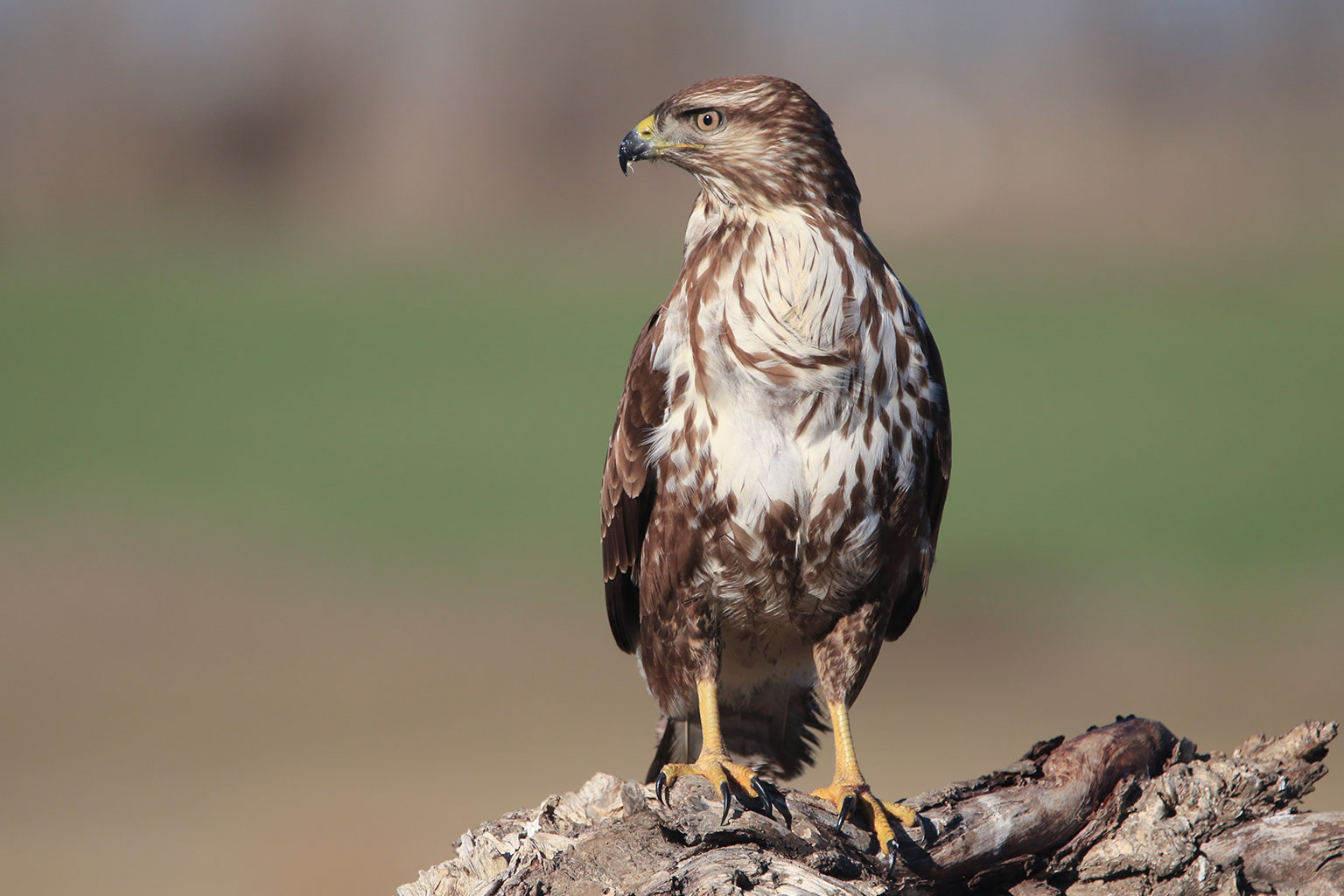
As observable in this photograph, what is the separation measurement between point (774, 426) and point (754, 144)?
0.96 m

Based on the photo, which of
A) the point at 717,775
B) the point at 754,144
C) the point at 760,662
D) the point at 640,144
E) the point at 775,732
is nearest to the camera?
the point at 717,775

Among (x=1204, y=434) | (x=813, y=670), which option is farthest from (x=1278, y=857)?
(x=1204, y=434)

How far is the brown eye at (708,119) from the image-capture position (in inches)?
186

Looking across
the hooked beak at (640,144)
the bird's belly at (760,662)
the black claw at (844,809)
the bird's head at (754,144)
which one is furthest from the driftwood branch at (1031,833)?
the hooked beak at (640,144)

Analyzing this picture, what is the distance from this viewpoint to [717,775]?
14.4 feet

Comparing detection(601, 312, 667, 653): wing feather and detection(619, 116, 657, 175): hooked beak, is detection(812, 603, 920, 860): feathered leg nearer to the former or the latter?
detection(601, 312, 667, 653): wing feather

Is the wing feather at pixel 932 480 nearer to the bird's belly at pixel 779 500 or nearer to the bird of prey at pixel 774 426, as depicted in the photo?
the bird of prey at pixel 774 426

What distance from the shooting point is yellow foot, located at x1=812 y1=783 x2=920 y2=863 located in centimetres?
439

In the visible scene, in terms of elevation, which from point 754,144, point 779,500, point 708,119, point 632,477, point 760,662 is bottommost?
point 760,662

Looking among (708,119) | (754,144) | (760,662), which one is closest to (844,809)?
(760,662)

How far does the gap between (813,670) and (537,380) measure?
67.5 feet

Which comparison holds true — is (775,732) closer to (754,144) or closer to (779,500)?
(779,500)

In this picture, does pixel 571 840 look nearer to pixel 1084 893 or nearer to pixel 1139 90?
pixel 1084 893

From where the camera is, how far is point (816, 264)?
451 centimetres
